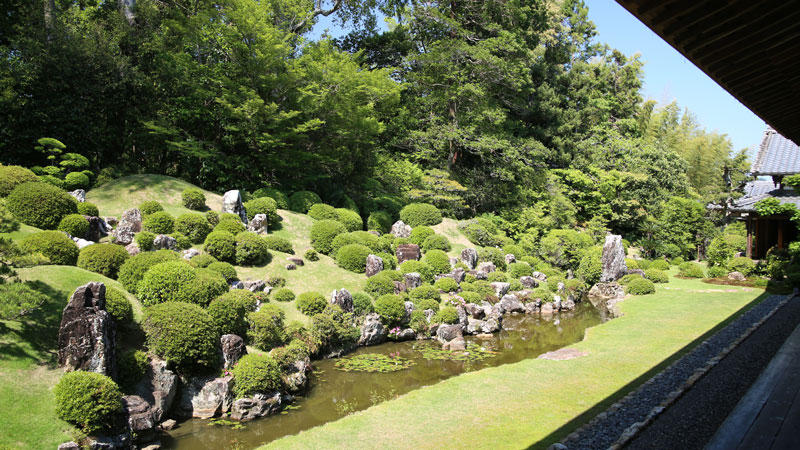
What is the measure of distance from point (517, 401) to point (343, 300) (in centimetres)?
625

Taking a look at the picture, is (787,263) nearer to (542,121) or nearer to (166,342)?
(542,121)

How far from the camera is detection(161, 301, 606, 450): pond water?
827 cm

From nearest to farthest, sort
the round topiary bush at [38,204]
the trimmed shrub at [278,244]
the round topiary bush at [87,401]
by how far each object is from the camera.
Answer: the round topiary bush at [87,401] < the round topiary bush at [38,204] < the trimmed shrub at [278,244]

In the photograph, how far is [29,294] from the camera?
7277mm

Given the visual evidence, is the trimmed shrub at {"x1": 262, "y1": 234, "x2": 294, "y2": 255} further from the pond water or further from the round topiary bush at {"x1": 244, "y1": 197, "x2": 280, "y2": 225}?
the pond water

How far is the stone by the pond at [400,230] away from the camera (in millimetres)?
21578

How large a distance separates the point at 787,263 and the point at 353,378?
19.1 metres

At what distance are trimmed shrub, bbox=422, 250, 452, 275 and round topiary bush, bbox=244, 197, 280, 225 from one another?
671 cm

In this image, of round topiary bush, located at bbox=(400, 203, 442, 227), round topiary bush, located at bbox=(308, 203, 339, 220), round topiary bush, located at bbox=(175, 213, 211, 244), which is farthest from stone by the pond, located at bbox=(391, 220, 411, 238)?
round topiary bush, located at bbox=(175, 213, 211, 244)

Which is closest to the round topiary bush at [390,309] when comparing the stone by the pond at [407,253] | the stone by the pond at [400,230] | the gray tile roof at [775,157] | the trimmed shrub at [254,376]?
the stone by the pond at [407,253]

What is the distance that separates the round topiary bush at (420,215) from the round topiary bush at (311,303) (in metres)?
10.7

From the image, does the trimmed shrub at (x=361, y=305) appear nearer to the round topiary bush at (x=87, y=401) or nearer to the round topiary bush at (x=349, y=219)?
the round topiary bush at (x=349, y=219)

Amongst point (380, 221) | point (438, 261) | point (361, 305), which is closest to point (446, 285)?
point (438, 261)

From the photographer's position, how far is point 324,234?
58.1ft
